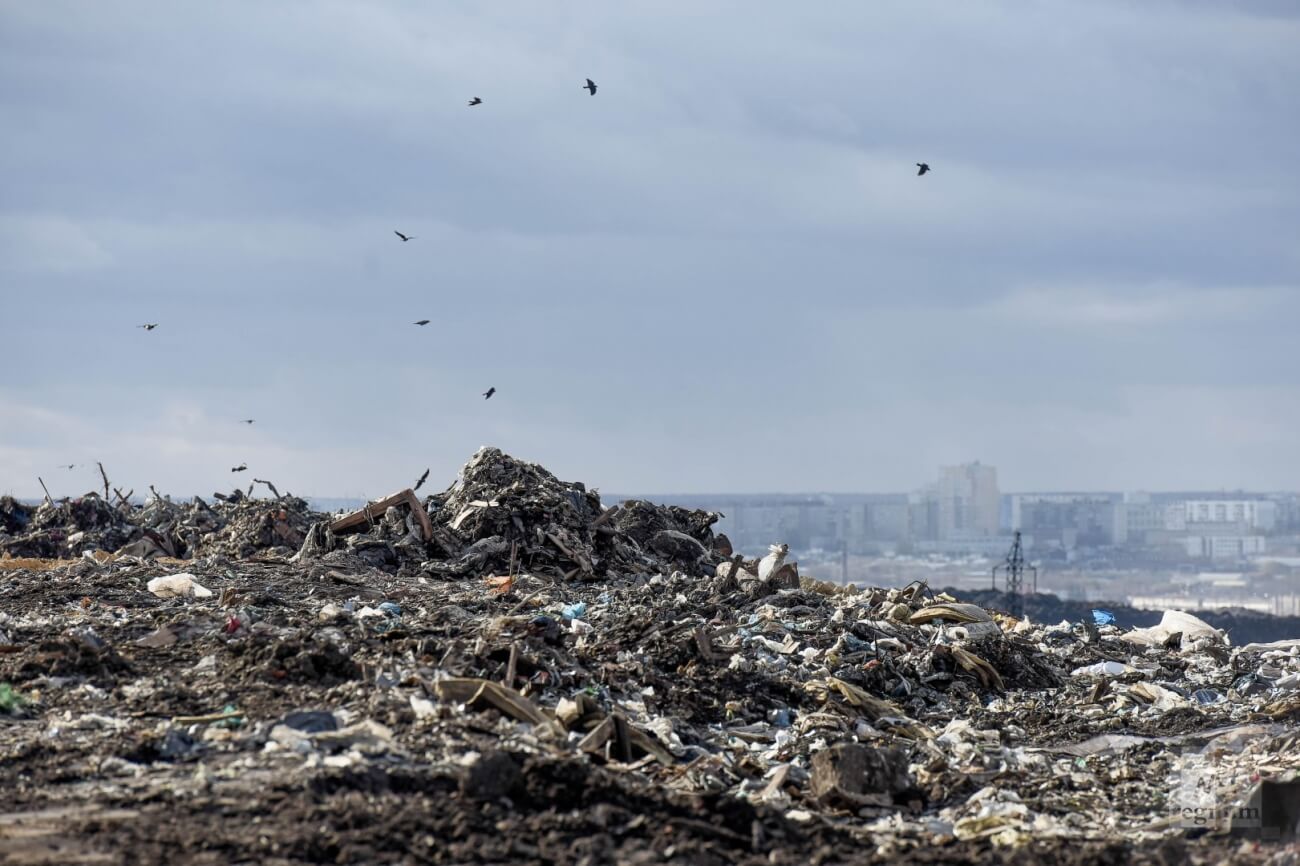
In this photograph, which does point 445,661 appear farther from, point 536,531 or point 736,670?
point 536,531

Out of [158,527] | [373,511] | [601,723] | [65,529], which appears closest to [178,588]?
[373,511]

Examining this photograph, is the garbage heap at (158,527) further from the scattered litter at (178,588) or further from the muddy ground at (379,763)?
→ the muddy ground at (379,763)

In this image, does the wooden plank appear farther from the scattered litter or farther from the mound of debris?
the mound of debris

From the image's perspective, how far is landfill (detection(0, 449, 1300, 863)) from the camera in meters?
6.04

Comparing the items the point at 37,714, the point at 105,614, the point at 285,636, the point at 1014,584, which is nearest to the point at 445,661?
the point at 285,636

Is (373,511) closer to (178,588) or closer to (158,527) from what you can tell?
(178,588)

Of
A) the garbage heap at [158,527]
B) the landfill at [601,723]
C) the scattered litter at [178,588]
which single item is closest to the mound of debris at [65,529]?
the garbage heap at [158,527]

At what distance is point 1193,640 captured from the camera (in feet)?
45.9

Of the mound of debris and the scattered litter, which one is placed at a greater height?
the mound of debris

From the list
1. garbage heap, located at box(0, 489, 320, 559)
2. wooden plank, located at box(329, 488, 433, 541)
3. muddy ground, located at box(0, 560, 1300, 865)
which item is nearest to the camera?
muddy ground, located at box(0, 560, 1300, 865)

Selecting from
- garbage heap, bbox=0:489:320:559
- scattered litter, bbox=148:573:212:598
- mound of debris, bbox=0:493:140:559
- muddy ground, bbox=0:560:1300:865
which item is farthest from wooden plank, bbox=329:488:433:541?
mound of debris, bbox=0:493:140:559

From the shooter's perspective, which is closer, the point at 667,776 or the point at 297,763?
the point at 297,763

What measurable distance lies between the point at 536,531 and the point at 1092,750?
25.3ft

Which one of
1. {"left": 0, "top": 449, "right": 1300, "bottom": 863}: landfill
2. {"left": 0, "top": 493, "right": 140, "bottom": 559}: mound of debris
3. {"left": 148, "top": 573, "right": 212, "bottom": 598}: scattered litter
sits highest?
{"left": 0, "top": 493, "right": 140, "bottom": 559}: mound of debris
